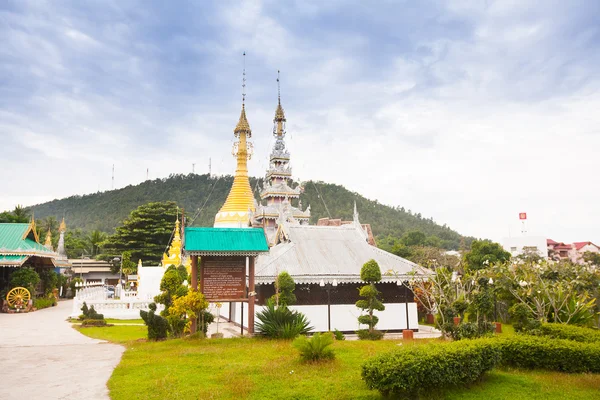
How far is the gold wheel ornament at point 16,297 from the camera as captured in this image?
1156 inches

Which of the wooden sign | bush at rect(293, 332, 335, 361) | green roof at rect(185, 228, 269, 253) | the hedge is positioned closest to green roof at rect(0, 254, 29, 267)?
green roof at rect(185, 228, 269, 253)

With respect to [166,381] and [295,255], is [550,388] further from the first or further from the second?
[295,255]

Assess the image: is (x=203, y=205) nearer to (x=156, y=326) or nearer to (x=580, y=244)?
(x=580, y=244)

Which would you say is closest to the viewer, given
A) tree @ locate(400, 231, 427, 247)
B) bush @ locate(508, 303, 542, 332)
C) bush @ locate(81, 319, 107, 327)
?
bush @ locate(508, 303, 542, 332)

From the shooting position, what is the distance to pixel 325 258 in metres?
21.9

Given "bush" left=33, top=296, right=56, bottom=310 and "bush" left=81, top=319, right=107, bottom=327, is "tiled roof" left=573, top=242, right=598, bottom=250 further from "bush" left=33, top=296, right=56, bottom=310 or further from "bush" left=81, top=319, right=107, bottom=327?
"bush" left=33, top=296, right=56, bottom=310

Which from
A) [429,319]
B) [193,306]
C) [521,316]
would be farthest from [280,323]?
[429,319]

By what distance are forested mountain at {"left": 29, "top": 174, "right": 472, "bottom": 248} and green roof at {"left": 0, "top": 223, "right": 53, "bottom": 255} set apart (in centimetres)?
6411

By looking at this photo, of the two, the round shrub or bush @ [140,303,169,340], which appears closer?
bush @ [140,303,169,340]

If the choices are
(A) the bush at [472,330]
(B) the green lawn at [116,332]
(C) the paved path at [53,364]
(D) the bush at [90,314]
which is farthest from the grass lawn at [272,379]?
(D) the bush at [90,314]

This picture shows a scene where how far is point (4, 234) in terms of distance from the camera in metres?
31.4

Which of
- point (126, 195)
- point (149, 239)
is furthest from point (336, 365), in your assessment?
point (126, 195)

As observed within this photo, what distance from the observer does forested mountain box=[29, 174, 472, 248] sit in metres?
103

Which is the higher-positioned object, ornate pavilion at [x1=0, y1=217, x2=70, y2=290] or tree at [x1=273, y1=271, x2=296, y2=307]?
ornate pavilion at [x1=0, y1=217, x2=70, y2=290]
